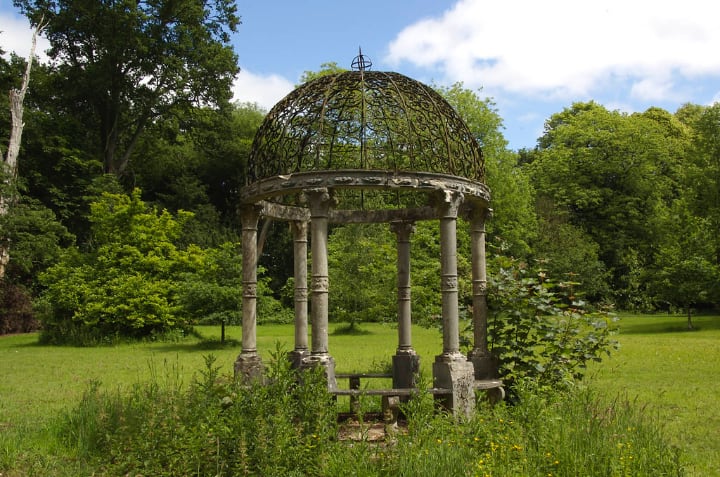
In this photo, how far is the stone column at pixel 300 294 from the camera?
32.7 feet

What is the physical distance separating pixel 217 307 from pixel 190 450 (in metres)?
17.8

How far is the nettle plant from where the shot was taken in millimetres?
8656

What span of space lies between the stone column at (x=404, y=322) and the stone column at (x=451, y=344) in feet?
7.04

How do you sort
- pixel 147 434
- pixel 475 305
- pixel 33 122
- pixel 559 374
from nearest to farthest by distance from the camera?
1. pixel 147 434
2. pixel 559 374
3. pixel 475 305
4. pixel 33 122

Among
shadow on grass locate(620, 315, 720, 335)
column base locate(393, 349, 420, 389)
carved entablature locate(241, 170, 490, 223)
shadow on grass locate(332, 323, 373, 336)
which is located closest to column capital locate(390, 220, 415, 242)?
carved entablature locate(241, 170, 490, 223)

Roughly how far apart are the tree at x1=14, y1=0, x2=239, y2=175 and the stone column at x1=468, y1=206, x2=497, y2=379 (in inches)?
1059

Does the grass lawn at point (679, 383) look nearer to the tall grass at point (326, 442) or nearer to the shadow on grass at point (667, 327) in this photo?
the tall grass at point (326, 442)

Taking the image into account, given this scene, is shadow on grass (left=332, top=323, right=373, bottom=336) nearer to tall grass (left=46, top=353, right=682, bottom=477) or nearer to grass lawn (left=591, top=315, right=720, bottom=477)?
grass lawn (left=591, top=315, right=720, bottom=477)

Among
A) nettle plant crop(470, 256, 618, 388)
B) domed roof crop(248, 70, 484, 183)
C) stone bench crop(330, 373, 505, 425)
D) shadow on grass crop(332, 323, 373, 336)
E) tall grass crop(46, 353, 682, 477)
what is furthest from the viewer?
shadow on grass crop(332, 323, 373, 336)

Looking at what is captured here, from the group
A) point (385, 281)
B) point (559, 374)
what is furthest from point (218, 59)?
point (559, 374)

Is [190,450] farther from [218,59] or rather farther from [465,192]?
[218,59]

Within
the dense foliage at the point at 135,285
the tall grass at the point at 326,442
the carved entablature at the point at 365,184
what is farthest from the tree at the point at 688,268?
the tall grass at the point at 326,442

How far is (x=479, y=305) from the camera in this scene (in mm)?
9242

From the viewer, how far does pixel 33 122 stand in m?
32.9
